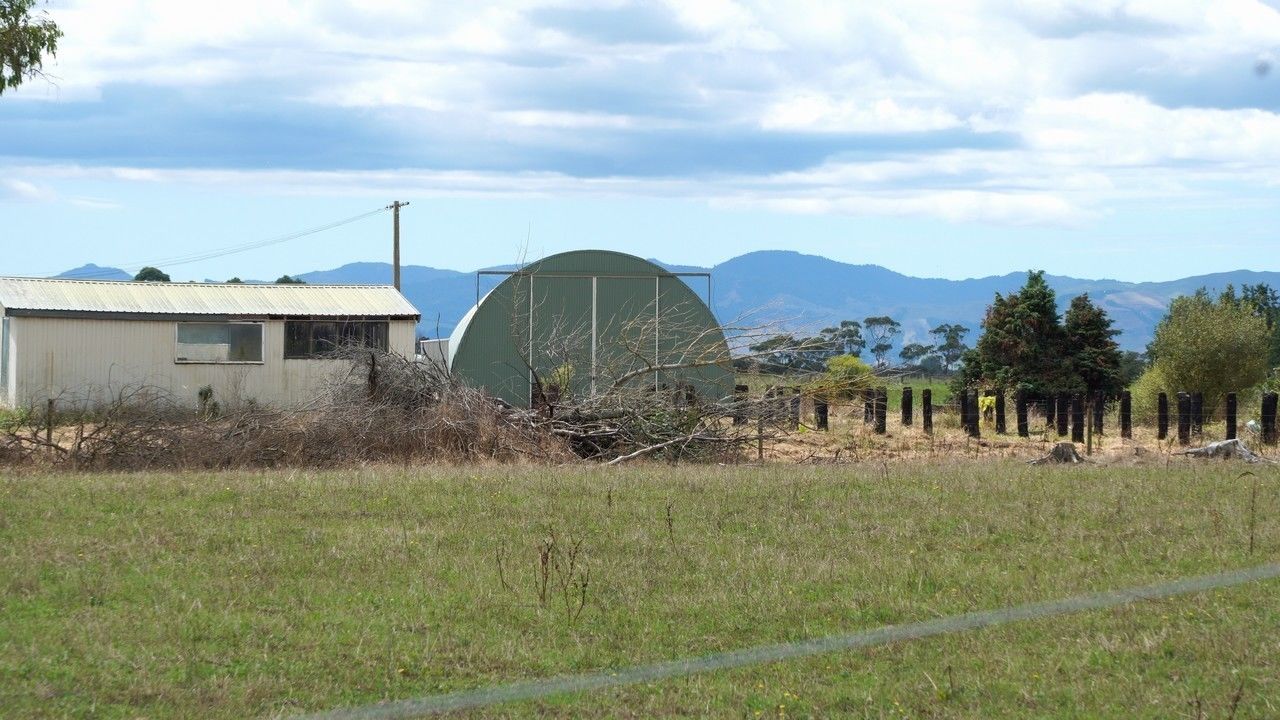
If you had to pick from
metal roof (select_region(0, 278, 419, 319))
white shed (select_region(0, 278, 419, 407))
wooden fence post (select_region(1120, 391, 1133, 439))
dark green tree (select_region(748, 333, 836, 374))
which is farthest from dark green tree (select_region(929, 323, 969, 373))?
dark green tree (select_region(748, 333, 836, 374))

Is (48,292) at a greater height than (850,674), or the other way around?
(48,292)

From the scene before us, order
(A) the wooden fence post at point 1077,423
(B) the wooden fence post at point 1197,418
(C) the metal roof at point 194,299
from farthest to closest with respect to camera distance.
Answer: (C) the metal roof at point 194,299
(B) the wooden fence post at point 1197,418
(A) the wooden fence post at point 1077,423

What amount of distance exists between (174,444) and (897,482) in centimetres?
911

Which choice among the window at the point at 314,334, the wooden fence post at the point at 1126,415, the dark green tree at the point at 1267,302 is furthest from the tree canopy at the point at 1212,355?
the window at the point at 314,334

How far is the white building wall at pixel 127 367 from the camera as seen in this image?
27.6 metres

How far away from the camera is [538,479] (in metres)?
14.2

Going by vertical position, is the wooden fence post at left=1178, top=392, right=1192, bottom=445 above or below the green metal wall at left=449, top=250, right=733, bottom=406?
below

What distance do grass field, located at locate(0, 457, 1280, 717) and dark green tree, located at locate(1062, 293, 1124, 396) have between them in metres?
32.1

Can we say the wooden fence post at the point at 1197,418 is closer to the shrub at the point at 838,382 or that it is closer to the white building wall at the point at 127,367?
the shrub at the point at 838,382

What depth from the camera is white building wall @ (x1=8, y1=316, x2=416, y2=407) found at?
1087 inches

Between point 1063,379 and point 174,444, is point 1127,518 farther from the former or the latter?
point 1063,379

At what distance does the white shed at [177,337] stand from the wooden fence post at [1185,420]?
15733 mm

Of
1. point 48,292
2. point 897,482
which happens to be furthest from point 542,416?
point 48,292

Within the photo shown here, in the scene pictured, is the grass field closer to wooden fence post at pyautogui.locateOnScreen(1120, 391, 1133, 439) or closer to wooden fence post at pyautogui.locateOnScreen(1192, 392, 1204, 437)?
wooden fence post at pyautogui.locateOnScreen(1120, 391, 1133, 439)
